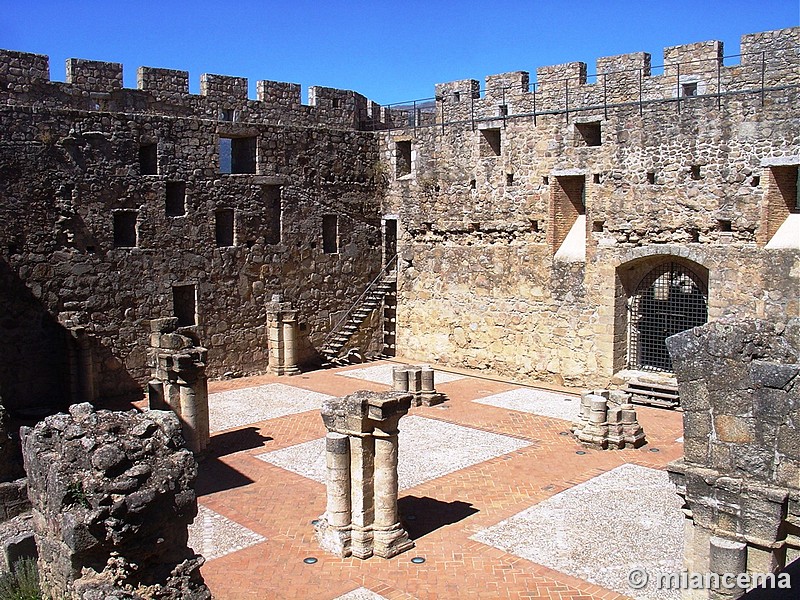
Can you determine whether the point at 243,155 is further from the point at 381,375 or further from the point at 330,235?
the point at 381,375

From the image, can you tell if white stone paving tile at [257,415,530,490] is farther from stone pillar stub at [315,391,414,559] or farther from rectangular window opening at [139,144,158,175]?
rectangular window opening at [139,144,158,175]

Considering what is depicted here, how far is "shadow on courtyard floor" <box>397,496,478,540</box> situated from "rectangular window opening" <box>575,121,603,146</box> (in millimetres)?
9978

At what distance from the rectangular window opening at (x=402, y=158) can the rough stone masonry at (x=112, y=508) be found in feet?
54.0

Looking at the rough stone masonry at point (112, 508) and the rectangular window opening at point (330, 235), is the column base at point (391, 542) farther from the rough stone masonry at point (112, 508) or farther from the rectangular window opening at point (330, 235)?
the rectangular window opening at point (330, 235)

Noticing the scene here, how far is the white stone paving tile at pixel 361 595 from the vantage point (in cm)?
858

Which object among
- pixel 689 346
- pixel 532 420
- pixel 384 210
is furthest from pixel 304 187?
pixel 689 346

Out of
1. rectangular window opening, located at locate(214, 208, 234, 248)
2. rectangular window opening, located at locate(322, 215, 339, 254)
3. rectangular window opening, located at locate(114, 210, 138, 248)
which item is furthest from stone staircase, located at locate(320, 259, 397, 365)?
rectangular window opening, located at locate(114, 210, 138, 248)

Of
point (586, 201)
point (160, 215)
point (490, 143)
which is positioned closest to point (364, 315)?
point (490, 143)

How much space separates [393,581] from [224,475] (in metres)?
4.59

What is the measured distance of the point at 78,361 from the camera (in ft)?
55.4

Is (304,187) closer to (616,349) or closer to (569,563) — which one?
(616,349)

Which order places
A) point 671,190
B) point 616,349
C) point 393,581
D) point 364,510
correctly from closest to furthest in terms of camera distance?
1. point 393,581
2. point 364,510
3. point 671,190
4. point 616,349

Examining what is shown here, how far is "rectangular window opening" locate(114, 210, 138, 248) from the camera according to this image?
17.7 meters

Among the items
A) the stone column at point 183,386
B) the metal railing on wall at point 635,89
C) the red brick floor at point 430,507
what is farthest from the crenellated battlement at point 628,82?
the stone column at point 183,386
